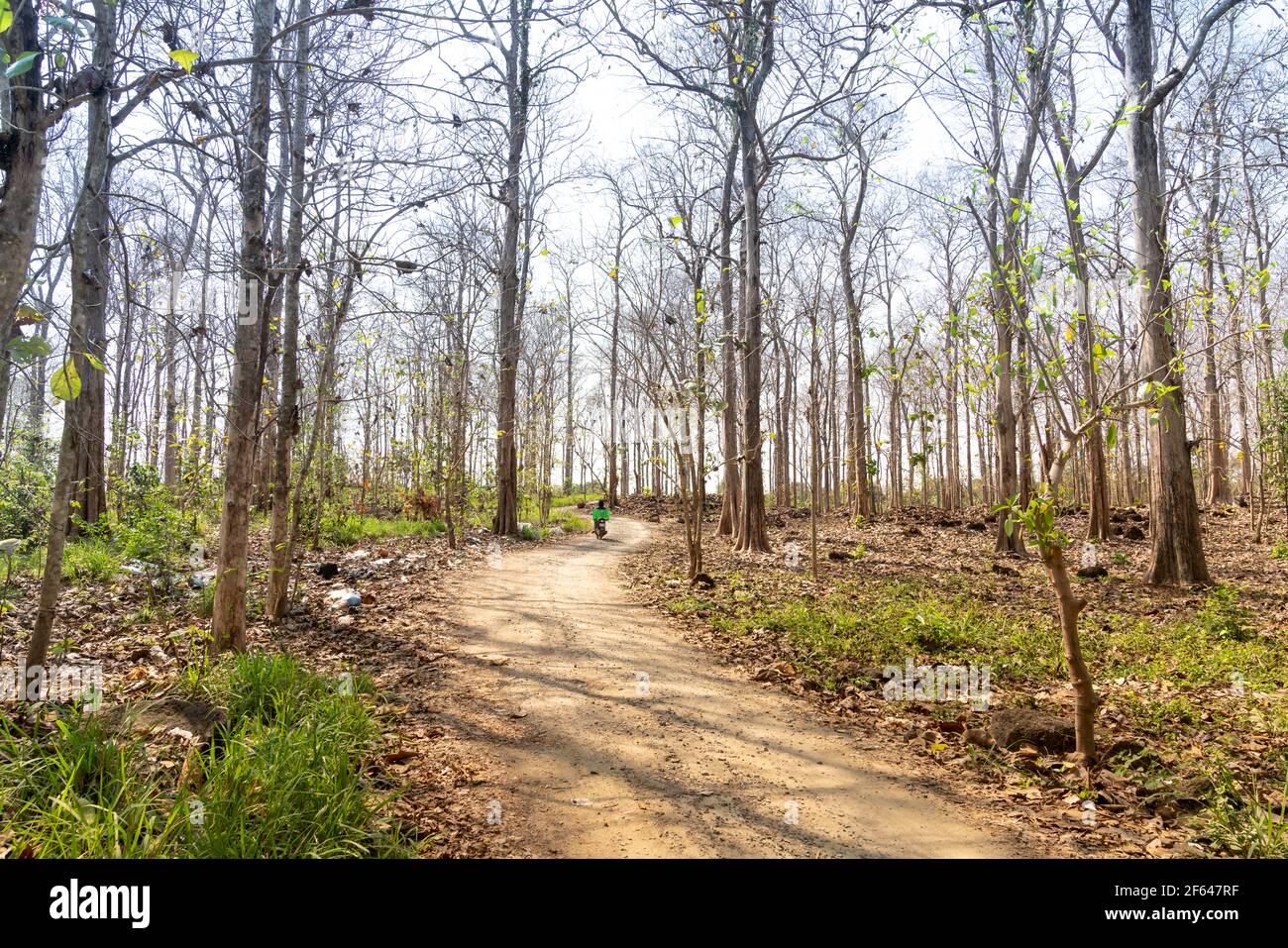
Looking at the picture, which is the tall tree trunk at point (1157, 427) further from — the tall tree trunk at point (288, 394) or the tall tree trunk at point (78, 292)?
the tall tree trunk at point (78, 292)

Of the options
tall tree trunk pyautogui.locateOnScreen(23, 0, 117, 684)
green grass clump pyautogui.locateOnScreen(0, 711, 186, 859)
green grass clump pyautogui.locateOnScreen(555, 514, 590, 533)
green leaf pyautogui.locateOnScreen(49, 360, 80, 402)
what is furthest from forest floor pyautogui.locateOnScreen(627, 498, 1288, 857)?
green grass clump pyautogui.locateOnScreen(555, 514, 590, 533)

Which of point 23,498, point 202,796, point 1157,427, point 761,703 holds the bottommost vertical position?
point 761,703

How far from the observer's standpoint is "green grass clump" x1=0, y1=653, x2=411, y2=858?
2350mm

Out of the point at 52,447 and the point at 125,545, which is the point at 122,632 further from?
the point at 52,447

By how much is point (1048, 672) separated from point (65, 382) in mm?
6041

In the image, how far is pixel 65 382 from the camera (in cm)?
246

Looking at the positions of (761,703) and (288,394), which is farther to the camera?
(288,394)

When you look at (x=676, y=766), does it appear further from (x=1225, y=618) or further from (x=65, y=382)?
(x=1225, y=618)

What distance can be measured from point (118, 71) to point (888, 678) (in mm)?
6050

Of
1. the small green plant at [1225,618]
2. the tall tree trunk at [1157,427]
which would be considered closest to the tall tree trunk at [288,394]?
the small green plant at [1225,618]

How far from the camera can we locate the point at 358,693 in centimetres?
427

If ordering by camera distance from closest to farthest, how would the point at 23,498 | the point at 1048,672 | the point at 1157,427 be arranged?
the point at 1048,672 → the point at 1157,427 → the point at 23,498

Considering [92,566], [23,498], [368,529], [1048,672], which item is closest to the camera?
[1048,672]

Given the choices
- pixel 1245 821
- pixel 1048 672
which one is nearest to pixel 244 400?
pixel 1245 821
